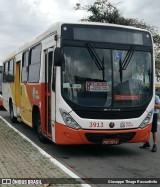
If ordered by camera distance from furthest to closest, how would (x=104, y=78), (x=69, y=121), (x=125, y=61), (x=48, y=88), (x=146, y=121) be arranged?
(x=48, y=88)
(x=146, y=121)
(x=125, y=61)
(x=104, y=78)
(x=69, y=121)

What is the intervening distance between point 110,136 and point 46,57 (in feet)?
9.55

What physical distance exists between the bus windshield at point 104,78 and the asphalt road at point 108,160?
51.5 inches

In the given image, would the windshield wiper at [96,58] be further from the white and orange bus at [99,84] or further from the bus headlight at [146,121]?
the bus headlight at [146,121]

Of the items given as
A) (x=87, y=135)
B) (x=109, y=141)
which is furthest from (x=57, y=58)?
(x=109, y=141)

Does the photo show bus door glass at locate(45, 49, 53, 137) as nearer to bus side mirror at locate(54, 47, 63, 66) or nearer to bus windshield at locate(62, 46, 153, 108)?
bus windshield at locate(62, 46, 153, 108)

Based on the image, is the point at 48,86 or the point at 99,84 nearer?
the point at 99,84

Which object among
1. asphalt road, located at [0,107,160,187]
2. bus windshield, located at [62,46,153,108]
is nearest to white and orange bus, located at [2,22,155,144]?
bus windshield, located at [62,46,153,108]

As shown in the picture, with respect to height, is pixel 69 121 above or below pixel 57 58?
below

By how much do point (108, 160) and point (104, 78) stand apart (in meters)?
1.94

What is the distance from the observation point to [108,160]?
33.1 ft

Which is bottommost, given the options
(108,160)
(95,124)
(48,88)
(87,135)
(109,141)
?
(108,160)

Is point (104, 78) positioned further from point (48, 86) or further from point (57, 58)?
point (48, 86)

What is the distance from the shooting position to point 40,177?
7617 millimetres

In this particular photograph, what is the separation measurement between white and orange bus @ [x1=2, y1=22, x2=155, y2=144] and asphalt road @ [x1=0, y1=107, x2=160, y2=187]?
46cm
